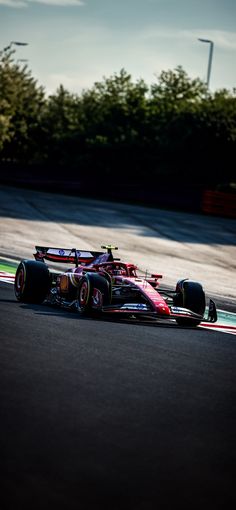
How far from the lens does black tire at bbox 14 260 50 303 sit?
602 inches

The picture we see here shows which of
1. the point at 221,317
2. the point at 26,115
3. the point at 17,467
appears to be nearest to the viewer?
the point at 17,467

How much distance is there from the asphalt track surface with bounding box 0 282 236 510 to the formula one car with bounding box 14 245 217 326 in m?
0.82

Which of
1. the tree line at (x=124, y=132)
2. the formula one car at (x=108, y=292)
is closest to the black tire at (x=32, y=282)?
the formula one car at (x=108, y=292)

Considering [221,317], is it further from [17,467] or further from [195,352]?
[17,467]

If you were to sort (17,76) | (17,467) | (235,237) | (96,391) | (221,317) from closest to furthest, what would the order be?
(17,467)
(96,391)
(221,317)
(235,237)
(17,76)

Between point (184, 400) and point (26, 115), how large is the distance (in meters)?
55.0

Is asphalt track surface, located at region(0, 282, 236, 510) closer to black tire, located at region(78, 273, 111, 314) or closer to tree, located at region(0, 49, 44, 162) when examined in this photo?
black tire, located at region(78, 273, 111, 314)

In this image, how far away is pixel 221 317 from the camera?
17.1m

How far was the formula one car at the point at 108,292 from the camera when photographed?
14.1m

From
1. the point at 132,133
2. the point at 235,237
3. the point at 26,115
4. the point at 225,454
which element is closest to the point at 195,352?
the point at 225,454

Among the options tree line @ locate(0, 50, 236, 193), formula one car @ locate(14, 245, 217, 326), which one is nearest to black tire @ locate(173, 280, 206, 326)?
formula one car @ locate(14, 245, 217, 326)

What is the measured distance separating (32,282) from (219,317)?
3.98 metres

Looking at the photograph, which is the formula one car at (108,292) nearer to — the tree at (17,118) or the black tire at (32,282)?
the black tire at (32,282)

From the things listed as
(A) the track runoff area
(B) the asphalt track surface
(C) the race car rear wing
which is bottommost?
(A) the track runoff area
